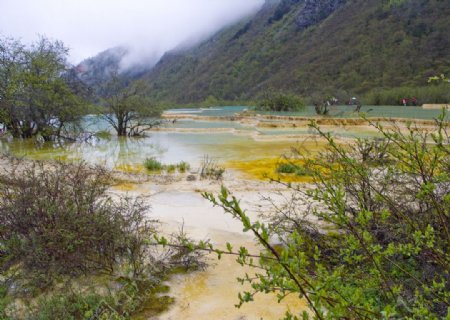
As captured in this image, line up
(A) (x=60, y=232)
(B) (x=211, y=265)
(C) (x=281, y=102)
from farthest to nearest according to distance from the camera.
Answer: (C) (x=281, y=102) → (B) (x=211, y=265) → (A) (x=60, y=232)

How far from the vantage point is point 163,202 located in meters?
8.54

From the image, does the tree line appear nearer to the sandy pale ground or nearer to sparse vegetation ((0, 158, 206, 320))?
the sandy pale ground

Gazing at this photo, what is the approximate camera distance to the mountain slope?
6550cm

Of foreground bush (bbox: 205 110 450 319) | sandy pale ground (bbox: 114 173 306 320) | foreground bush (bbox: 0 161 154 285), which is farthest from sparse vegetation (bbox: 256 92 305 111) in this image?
foreground bush (bbox: 0 161 154 285)

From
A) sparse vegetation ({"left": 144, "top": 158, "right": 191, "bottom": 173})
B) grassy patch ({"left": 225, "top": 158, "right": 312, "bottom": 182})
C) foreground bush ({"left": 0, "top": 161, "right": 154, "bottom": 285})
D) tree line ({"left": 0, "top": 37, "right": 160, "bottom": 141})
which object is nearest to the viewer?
foreground bush ({"left": 0, "top": 161, "right": 154, "bottom": 285})

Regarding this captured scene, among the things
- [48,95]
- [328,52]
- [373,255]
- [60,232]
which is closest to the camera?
[373,255]

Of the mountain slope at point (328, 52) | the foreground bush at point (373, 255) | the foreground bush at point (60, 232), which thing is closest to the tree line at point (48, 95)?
the foreground bush at point (60, 232)

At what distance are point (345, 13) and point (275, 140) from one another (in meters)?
92.0

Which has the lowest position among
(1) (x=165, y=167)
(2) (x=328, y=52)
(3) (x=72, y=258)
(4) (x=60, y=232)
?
(1) (x=165, y=167)

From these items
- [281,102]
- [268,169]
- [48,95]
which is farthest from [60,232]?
[281,102]

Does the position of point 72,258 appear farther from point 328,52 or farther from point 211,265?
point 328,52

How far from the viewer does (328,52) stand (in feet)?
275

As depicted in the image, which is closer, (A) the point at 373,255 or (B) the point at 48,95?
(A) the point at 373,255

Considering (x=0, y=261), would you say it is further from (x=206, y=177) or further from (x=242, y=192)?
(x=206, y=177)
